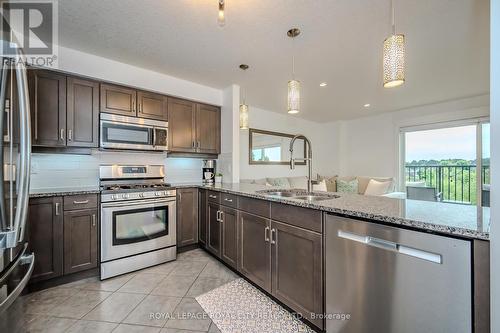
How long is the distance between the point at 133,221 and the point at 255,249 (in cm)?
147

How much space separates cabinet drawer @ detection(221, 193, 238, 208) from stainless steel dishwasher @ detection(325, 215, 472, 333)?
1100 mm

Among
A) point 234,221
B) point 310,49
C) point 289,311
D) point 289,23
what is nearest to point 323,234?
point 289,311

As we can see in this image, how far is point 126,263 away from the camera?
2.38 m

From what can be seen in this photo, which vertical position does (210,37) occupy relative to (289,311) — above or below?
above

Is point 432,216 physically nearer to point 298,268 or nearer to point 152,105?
point 298,268

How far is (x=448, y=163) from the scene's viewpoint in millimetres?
4492

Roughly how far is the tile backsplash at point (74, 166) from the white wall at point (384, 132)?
482 centimetres

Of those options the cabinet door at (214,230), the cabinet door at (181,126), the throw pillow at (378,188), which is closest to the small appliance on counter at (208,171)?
the cabinet door at (181,126)

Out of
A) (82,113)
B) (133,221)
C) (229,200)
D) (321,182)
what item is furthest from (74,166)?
(321,182)

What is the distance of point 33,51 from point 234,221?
277 centimetres

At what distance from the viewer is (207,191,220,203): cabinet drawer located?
2629mm

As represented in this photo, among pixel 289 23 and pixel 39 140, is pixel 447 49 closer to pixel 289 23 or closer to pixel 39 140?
pixel 289 23

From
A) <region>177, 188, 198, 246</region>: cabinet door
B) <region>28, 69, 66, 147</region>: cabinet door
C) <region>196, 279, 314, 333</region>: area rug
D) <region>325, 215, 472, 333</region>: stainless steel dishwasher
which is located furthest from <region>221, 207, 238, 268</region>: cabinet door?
<region>28, 69, 66, 147</region>: cabinet door

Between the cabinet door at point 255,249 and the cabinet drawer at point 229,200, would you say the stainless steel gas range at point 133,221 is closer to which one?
the cabinet drawer at point 229,200
